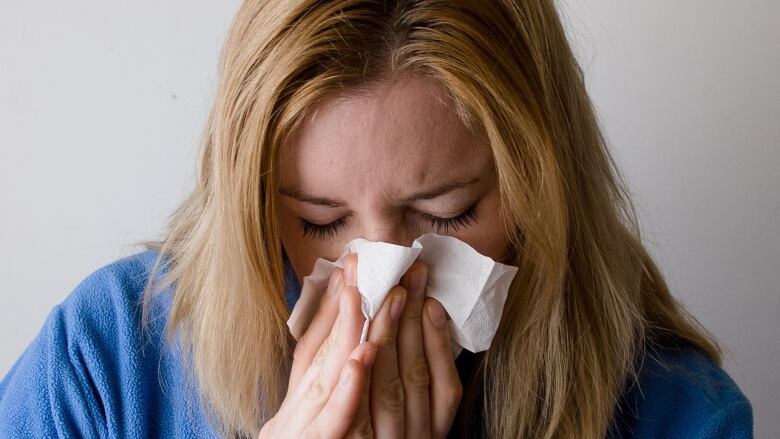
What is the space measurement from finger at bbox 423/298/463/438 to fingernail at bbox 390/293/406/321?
0.04 m

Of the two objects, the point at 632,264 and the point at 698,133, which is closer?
the point at 632,264

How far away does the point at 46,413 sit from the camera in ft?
3.51

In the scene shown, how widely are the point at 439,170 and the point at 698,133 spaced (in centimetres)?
62

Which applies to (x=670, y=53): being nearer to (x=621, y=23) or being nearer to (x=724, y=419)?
(x=621, y=23)

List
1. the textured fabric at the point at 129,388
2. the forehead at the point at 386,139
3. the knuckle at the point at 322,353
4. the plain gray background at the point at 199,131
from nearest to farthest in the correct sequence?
the forehead at the point at 386,139 → the knuckle at the point at 322,353 → the textured fabric at the point at 129,388 → the plain gray background at the point at 199,131

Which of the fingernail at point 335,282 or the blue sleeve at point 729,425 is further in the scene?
the blue sleeve at point 729,425

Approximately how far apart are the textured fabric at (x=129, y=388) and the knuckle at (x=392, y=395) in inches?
7.4

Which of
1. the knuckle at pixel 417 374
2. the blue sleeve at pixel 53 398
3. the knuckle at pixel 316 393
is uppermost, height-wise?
the knuckle at pixel 417 374

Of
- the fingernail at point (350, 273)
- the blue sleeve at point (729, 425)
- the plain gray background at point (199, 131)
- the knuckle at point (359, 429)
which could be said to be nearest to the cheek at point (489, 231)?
the fingernail at point (350, 273)

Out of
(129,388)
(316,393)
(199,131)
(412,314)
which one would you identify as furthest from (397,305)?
(199,131)

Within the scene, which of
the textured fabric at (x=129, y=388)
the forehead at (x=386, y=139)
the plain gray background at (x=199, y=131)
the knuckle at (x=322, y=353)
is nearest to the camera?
the forehead at (x=386, y=139)

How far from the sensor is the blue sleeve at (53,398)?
1065 mm

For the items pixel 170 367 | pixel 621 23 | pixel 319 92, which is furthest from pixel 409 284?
pixel 621 23

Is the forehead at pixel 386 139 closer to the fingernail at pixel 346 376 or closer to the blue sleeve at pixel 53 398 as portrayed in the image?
the fingernail at pixel 346 376
